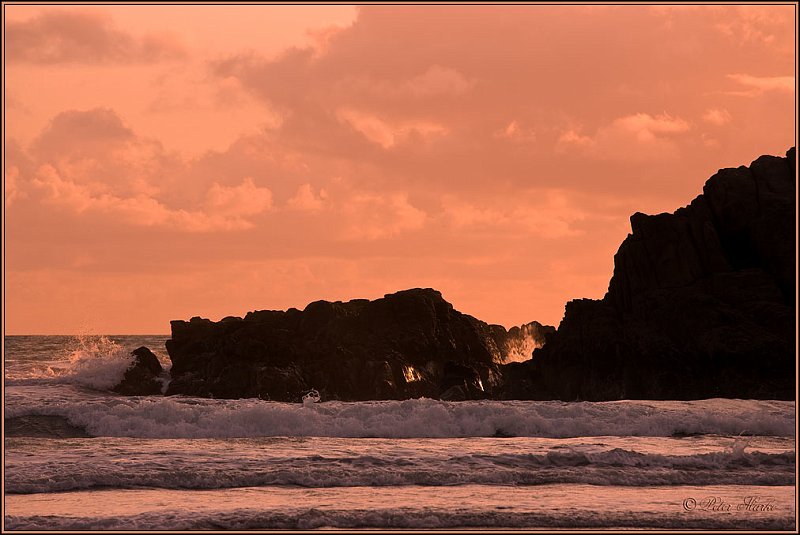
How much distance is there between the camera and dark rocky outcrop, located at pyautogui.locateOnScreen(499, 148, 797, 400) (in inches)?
1465

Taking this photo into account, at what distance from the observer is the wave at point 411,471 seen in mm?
20422

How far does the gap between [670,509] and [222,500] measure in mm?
8584

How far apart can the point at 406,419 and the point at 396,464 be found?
7852 mm

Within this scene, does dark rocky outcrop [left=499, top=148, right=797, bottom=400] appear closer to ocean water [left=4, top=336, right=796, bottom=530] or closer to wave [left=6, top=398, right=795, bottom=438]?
ocean water [left=4, top=336, right=796, bottom=530]

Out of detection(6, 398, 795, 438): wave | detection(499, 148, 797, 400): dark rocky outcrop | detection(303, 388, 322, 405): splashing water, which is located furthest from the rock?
detection(499, 148, 797, 400): dark rocky outcrop

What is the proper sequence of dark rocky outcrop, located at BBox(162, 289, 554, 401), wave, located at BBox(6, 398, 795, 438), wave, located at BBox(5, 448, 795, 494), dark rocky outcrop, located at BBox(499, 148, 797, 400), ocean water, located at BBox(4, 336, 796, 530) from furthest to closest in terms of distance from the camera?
1. dark rocky outcrop, located at BBox(162, 289, 554, 401)
2. dark rocky outcrop, located at BBox(499, 148, 797, 400)
3. wave, located at BBox(6, 398, 795, 438)
4. wave, located at BBox(5, 448, 795, 494)
5. ocean water, located at BBox(4, 336, 796, 530)

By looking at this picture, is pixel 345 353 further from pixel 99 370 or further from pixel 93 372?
pixel 93 372

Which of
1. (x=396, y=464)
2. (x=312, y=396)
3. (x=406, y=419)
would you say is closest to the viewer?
(x=396, y=464)

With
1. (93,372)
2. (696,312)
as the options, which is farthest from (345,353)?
(696,312)

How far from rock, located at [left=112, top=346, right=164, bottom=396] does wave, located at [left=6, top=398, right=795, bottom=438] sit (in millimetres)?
9458

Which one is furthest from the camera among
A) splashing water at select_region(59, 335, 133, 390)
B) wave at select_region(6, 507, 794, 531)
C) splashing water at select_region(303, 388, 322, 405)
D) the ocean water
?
splashing water at select_region(59, 335, 133, 390)

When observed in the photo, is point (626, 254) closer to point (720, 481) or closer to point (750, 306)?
point (750, 306)

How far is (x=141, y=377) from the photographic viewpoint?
42.7 m

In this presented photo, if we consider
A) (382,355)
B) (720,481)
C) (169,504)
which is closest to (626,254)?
(382,355)
